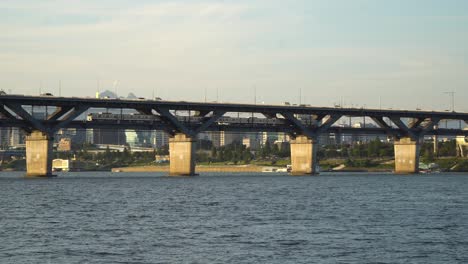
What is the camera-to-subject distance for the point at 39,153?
511 ft

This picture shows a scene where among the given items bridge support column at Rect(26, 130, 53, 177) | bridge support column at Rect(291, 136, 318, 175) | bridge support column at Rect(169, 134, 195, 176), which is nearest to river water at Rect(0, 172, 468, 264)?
bridge support column at Rect(26, 130, 53, 177)

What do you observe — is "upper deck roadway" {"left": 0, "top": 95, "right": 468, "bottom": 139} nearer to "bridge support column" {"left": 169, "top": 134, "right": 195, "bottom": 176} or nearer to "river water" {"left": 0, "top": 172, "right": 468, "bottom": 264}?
"bridge support column" {"left": 169, "top": 134, "right": 195, "bottom": 176}

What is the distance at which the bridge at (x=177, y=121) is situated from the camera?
154875 millimetres

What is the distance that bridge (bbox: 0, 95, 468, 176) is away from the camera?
155m

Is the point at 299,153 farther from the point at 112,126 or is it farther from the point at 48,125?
the point at 48,125

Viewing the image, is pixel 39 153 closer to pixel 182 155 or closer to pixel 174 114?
pixel 182 155

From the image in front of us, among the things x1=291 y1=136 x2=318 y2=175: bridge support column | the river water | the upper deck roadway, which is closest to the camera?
the river water

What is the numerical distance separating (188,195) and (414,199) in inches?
1030

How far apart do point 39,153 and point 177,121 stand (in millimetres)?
27132

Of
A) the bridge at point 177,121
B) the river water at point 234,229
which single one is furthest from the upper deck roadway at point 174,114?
the river water at point 234,229

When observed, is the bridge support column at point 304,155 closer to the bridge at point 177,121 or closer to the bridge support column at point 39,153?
the bridge at point 177,121

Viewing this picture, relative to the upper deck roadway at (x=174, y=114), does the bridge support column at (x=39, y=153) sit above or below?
below

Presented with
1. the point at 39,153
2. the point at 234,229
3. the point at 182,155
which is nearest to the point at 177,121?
the point at 182,155

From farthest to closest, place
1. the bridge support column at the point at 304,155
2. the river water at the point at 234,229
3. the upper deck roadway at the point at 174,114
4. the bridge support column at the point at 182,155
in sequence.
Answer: the bridge support column at the point at 304,155
the bridge support column at the point at 182,155
the upper deck roadway at the point at 174,114
the river water at the point at 234,229
